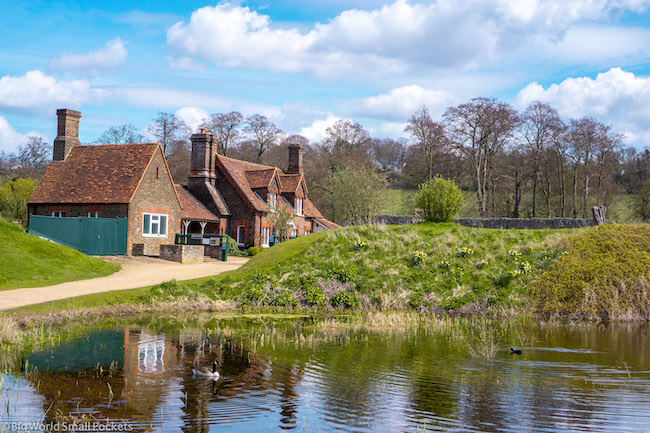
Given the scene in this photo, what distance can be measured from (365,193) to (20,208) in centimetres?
3028

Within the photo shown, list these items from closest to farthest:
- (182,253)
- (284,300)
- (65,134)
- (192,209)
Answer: (284,300)
(182,253)
(65,134)
(192,209)

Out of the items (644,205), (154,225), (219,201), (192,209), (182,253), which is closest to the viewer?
(182,253)

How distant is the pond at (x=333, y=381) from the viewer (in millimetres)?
7812

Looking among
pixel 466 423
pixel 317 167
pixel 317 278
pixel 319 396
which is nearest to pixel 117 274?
pixel 317 278

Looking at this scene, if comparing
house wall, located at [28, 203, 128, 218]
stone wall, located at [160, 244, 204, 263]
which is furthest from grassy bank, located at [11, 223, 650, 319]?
house wall, located at [28, 203, 128, 218]

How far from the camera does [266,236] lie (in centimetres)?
4628

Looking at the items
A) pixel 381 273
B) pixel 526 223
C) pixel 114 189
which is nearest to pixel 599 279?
pixel 381 273

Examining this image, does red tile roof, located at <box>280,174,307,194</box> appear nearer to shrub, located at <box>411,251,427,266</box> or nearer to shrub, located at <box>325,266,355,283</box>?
shrub, located at <box>411,251,427,266</box>

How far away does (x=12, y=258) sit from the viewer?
24.6 metres

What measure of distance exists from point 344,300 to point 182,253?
692 inches

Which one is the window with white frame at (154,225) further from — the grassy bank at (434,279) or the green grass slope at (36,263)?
the grassy bank at (434,279)

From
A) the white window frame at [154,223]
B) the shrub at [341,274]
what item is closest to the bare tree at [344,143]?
the white window frame at [154,223]

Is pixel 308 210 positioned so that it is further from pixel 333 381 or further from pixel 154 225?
pixel 333 381

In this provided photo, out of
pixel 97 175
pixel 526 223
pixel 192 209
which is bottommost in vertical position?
pixel 526 223
